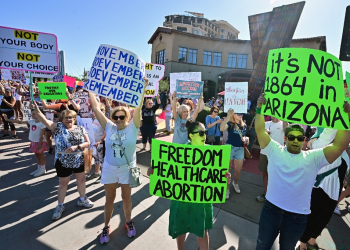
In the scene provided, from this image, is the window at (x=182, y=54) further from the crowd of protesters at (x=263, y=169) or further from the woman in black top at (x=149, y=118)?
the crowd of protesters at (x=263, y=169)

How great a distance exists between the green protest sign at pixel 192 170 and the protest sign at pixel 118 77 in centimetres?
105

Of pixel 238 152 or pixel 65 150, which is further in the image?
pixel 238 152

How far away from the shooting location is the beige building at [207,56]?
93.8 ft

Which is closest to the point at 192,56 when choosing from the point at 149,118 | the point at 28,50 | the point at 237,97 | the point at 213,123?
the point at 149,118

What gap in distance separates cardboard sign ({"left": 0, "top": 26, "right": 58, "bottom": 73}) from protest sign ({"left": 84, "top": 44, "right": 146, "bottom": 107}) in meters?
2.54

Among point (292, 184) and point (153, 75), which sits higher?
point (153, 75)

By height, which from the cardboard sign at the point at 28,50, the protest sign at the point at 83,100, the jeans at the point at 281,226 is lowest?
the jeans at the point at 281,226

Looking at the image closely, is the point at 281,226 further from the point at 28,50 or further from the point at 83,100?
the point at 83,100

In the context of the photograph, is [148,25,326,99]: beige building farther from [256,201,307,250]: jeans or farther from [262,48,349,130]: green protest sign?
[256,201,307,250]: jeans

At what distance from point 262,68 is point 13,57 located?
996 centimetres

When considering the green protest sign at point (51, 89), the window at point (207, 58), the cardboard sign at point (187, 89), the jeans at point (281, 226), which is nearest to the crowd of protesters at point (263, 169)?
the jeans at point (281, 226)

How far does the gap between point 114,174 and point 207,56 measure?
30.3 m

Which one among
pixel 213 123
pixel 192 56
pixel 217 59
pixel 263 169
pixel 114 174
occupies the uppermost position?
pixel 192 56

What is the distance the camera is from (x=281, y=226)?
204cm
